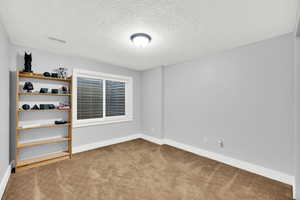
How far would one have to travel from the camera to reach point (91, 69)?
3.58 meters

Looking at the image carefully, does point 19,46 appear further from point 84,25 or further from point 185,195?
point 185,195

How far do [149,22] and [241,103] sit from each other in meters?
2.26

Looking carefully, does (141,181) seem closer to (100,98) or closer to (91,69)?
(100,98)

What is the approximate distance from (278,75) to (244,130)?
3.60 ft

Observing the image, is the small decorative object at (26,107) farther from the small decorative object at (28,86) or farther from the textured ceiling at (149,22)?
the textured ceiling at (149,22)

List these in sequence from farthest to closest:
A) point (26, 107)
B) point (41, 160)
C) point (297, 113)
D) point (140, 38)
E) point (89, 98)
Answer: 1. point (89, 98)
2. point (41, 160)
3. point (26, 107)
4. point (140, 38)
5. point (297, 113)

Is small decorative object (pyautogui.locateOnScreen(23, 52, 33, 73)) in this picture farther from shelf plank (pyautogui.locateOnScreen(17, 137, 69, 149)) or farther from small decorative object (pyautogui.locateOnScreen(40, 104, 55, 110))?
shelf plank (pyautogui.locateOnScreen(17, 137, 69, 149))

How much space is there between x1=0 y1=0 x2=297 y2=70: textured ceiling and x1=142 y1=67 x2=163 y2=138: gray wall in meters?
1.55

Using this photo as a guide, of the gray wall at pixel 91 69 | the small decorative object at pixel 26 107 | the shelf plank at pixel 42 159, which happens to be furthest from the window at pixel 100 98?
the small decorative object at pixel 26 107

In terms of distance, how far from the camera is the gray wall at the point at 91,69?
2.79m

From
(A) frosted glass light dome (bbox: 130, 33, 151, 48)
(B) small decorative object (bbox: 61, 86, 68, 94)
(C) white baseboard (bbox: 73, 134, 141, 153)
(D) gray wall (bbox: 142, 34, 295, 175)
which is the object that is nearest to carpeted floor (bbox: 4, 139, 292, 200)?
(C) white baseboard (bbox: 73, 134, 141, 153)

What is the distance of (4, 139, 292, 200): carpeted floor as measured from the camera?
1857 millimetres

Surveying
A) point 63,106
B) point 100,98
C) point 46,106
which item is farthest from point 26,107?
point 100,98

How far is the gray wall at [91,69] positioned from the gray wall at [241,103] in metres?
1.37
